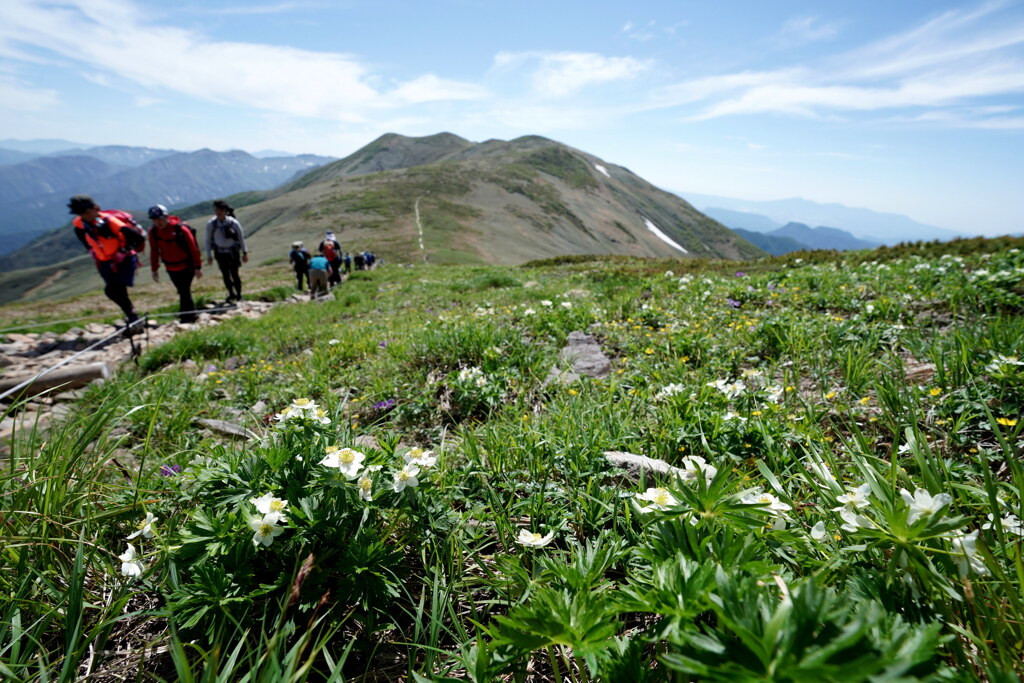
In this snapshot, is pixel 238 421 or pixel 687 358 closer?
pixel 238 421

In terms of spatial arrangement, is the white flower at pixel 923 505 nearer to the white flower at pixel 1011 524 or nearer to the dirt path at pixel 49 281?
the white flower at pixel 1011 524

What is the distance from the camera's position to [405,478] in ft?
5.86

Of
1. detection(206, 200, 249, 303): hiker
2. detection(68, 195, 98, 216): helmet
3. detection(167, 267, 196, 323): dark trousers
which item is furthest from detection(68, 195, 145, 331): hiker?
detection(206, 200, 249, 303): hiker

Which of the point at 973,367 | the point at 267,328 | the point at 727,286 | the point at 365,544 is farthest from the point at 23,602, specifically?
the point at 727,286

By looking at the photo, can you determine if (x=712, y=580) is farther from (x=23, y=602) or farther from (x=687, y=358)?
(x=687, y=358)

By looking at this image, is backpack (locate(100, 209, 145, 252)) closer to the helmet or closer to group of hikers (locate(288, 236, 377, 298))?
the helmet

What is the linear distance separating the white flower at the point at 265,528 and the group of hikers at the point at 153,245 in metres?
7.56

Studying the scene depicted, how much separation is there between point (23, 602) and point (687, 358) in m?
4.68

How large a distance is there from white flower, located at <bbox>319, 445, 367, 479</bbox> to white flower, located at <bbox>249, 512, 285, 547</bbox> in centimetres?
26

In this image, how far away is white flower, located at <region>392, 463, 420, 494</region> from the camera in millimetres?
1768

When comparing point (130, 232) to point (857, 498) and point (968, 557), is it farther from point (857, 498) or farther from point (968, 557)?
point (968, 557)

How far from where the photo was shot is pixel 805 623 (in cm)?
93

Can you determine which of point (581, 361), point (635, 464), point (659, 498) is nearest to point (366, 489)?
point (659, 498)

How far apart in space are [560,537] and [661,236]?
148m
